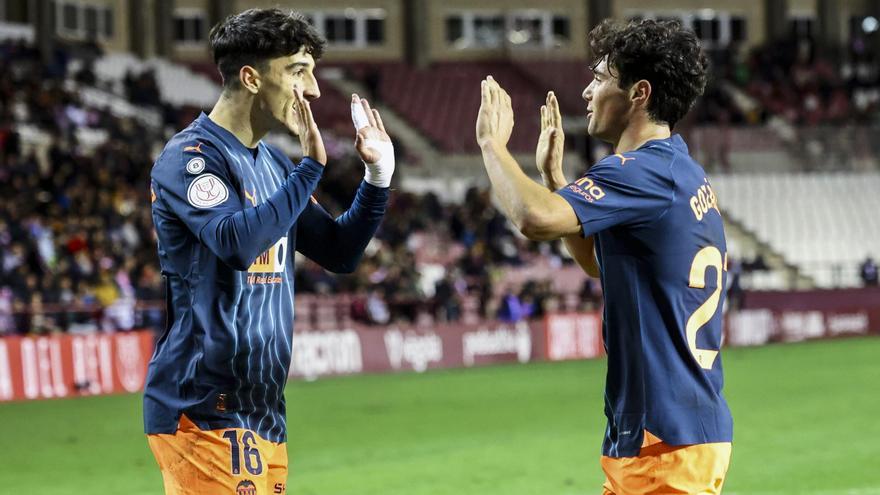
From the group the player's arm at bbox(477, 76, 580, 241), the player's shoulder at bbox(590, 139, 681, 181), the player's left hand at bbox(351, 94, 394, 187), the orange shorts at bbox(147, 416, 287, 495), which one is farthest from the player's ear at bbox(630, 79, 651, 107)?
the orange shorts at bbox(147, 416, 287, 495)

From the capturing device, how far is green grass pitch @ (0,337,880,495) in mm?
10656

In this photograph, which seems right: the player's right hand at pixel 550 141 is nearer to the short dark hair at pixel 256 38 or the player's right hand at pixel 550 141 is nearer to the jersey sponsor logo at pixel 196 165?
the short dark hair at pixel 256 38

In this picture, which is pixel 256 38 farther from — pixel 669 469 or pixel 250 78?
pixel 669 469

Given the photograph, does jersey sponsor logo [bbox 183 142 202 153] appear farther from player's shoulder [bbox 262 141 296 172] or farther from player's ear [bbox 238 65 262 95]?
player's shoulder [bbox 262 141 296 172]

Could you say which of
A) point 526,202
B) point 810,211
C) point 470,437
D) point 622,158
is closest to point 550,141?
point 622,158

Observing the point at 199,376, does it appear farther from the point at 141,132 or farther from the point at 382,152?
the point at 141,132


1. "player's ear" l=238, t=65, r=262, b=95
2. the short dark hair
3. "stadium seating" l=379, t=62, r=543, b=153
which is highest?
"stadium seating" l=379, t=62, r=543, b=153

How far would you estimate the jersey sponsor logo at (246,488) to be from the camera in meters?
4.19

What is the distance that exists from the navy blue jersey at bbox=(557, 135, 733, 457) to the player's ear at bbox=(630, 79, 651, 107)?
0.60ft

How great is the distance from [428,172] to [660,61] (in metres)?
30.1

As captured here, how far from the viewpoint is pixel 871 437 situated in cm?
1257

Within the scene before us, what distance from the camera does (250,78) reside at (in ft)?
14.6

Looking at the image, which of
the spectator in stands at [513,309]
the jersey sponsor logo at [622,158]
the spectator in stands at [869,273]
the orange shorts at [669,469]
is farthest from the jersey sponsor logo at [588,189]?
the spectator in stands at [869,273]

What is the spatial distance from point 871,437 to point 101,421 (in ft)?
28.5
